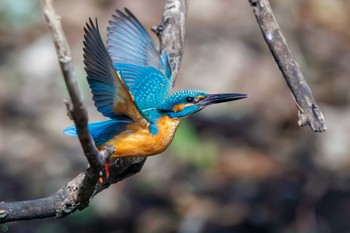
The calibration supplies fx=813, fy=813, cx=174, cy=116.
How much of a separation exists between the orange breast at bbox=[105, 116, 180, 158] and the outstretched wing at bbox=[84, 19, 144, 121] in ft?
0.22

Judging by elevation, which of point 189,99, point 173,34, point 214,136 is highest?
point 173,34

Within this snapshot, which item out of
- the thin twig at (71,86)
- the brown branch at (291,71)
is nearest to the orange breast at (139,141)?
the thin twig at (71,86)

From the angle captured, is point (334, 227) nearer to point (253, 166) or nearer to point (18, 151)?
point (253, 166)

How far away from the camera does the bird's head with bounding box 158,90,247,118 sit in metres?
3.46

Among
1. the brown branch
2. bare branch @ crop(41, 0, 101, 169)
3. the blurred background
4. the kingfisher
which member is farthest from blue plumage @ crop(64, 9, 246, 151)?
the blurred background

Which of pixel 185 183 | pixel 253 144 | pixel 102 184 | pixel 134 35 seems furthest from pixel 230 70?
pixel 102 184

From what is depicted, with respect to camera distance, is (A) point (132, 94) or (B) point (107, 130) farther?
(A) point (132, 94)

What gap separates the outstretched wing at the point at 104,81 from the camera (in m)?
2.81

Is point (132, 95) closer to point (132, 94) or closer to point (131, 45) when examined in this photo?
point (132, 94)

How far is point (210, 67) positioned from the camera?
7715mm

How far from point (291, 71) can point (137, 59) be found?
3.27 feet

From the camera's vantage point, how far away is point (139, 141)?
326cm

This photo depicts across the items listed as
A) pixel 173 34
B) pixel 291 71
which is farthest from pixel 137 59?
pixel 291 71

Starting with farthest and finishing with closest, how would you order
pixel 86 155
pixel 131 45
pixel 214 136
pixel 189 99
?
pixel 214 136, pixel 131 45, pixel 189 99, pixel 86 155
